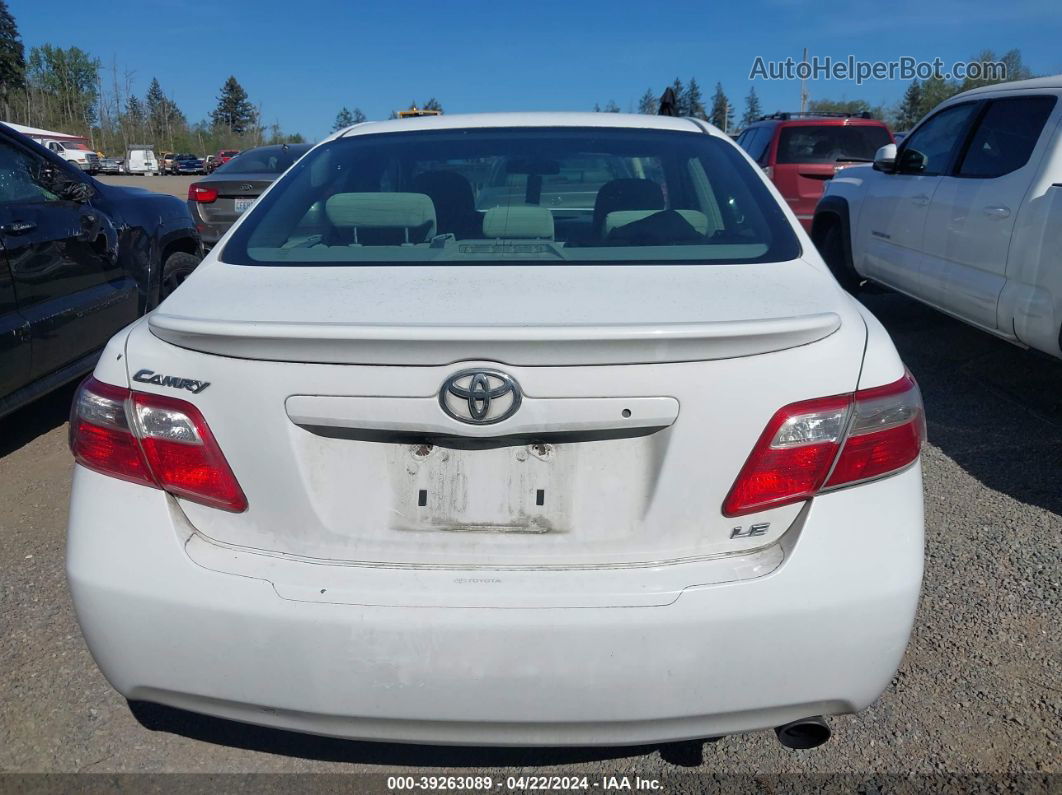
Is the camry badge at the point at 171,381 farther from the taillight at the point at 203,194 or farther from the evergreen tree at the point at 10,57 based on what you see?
the evergreen tree at the point at 10,57

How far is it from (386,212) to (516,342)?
1.09 meters

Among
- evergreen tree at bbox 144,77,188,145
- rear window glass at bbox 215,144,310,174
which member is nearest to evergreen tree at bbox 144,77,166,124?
evergreen tree at bbox 144,77,188,145

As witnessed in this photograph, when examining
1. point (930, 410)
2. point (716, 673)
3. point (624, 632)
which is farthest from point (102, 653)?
point (930, 410)

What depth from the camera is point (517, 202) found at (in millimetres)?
3051

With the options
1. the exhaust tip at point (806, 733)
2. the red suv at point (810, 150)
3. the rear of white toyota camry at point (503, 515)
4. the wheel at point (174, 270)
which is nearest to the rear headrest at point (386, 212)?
the rear of white toyota camry at point (503, 515)

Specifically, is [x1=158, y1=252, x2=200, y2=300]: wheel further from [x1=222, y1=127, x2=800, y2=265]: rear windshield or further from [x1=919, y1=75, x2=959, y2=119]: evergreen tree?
[x1=919, y1=75, x2=959, y2=119]: evergreen tree

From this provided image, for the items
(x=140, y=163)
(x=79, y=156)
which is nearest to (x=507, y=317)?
(x=79, y=156)

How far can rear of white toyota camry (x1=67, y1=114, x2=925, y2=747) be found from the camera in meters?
1.75

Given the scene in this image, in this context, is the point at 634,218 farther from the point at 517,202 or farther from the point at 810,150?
the point at 810,150

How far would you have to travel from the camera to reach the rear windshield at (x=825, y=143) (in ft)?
34.6

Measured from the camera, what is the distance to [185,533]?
6.16ft

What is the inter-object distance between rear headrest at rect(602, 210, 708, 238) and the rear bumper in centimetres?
104

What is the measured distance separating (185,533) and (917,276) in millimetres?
5187

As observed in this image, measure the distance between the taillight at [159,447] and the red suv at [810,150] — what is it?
9452 millimetres
